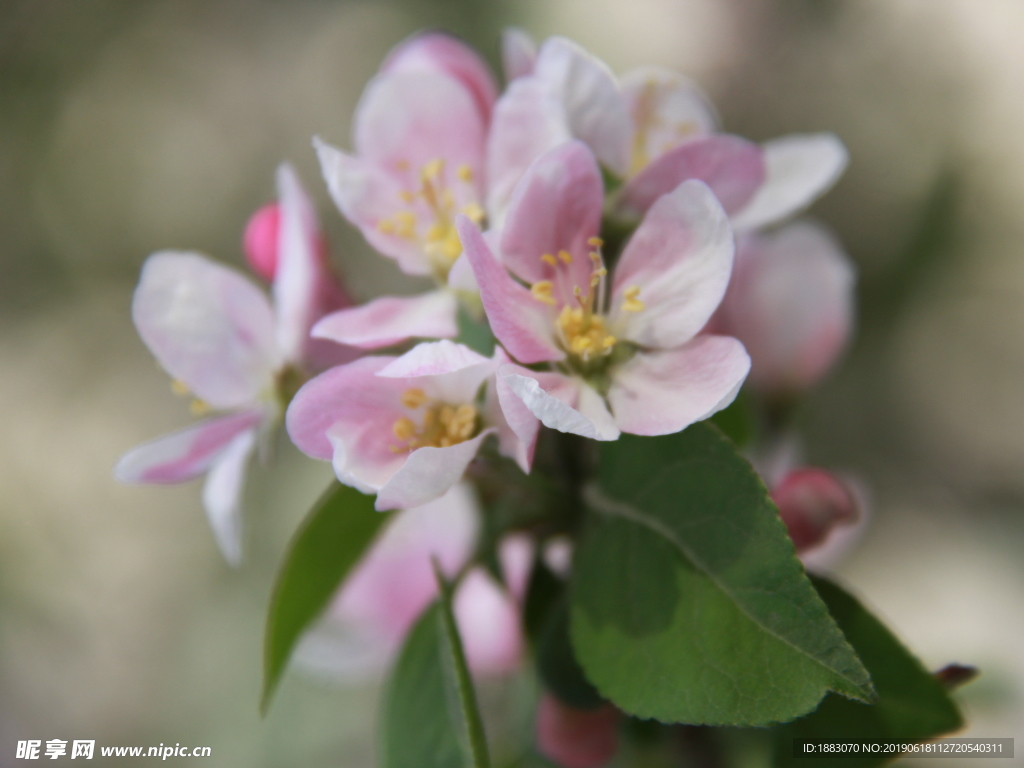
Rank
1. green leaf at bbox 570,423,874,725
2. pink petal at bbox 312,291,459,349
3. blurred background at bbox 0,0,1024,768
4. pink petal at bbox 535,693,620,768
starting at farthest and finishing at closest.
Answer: blurred background at bbox 0,0,1024,768, pink petal at bbox 535,693,620,768, pink petal at bbox 312,291,459,349, green leaf at bbox 570,423,874,725

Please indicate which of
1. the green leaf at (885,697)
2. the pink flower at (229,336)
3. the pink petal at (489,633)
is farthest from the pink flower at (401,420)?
the pink petal at (489,633)

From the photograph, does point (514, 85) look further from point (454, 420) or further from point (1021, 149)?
point (1021, 149)

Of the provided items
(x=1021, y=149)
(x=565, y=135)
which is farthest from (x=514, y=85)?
(x=1021, y=149)

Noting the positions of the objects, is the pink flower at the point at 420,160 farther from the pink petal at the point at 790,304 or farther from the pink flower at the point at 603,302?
the pink petal at the point at 790,304

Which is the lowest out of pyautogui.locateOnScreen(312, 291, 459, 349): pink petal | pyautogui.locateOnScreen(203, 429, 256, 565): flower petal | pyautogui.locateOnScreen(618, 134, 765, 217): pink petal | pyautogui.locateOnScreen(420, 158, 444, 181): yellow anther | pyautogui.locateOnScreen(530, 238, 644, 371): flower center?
pyautogui.locateOnScreen(203, 429, 256, 565): flower petal

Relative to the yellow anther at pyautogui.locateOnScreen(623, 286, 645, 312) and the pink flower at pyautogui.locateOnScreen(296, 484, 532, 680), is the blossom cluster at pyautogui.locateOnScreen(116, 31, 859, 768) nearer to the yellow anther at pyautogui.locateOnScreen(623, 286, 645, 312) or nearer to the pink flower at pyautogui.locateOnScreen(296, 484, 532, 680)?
the yellow anther at pyautogui.locateOnScreen(623, 286, 645, 312)

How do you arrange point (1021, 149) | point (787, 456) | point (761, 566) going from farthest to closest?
point (1021, 149) < point (787, 456) < point (761, 566)

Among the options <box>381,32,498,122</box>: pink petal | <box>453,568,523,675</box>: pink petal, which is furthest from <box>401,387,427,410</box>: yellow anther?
<box>453,568,523,675</box>: pink petal
